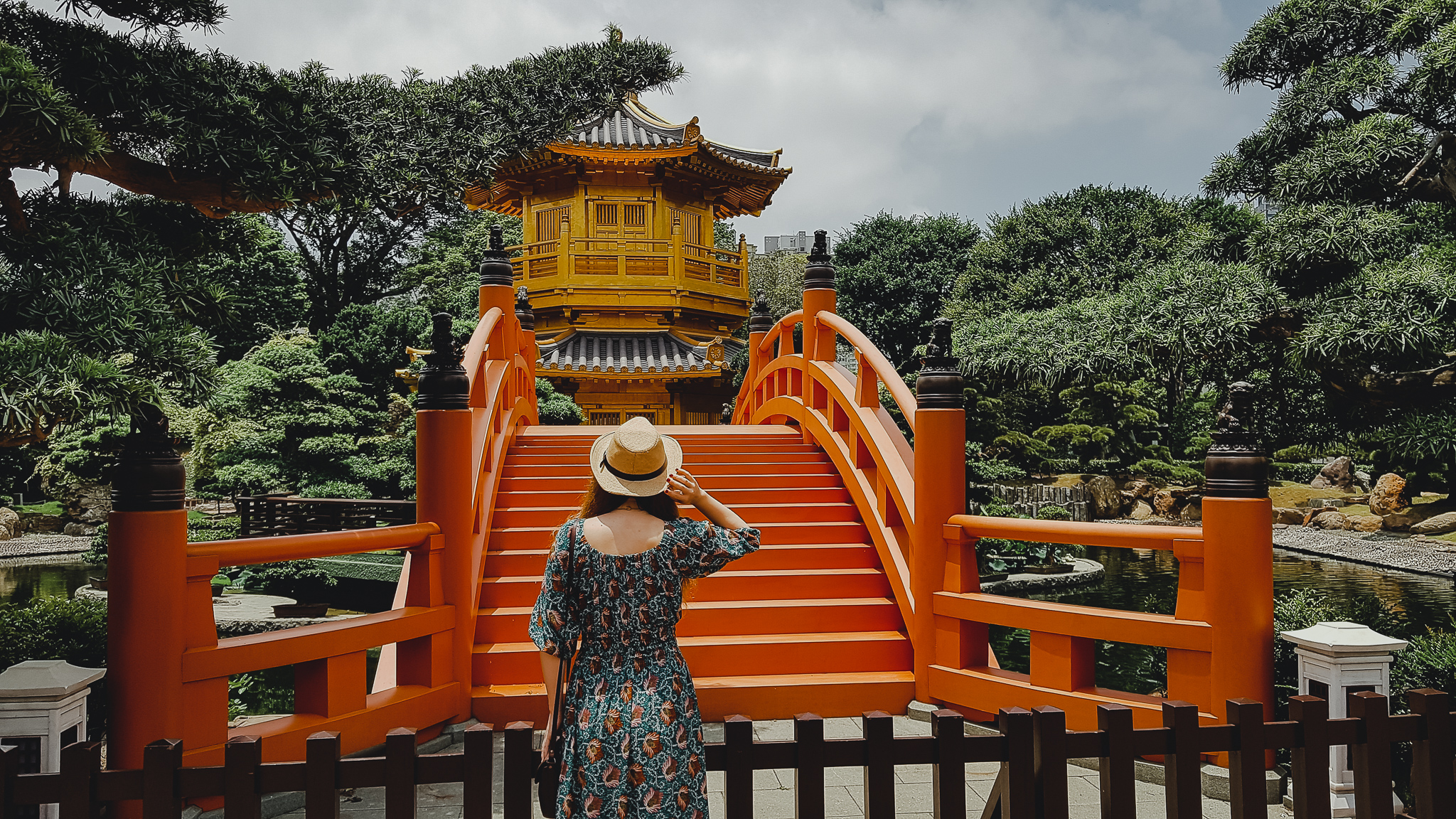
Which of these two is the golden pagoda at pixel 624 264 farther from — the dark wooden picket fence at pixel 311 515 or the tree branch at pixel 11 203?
the tree branch at pixel 11 203

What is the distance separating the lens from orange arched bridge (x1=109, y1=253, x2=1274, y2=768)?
3305mm

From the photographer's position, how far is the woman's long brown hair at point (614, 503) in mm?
2496

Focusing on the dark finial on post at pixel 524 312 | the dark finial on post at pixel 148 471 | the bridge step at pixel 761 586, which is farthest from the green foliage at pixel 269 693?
the dark finial on post at pixel 148 471

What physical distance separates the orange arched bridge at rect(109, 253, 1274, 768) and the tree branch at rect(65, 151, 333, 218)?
1328 millimetres

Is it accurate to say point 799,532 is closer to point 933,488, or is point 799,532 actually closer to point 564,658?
point 933,488

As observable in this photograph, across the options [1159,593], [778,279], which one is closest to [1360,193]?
[1159,593]

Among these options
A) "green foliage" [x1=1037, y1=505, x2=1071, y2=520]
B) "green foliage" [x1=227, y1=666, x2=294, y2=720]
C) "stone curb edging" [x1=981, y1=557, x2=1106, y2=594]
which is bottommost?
"green foliage" [x1=227, y1=666, x2=294, y2=720]

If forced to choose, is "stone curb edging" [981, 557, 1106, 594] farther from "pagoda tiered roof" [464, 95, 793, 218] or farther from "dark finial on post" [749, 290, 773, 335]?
"pagoda tiered roof" [464, 95, 793, 218]

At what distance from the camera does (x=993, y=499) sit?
1455 centimetres

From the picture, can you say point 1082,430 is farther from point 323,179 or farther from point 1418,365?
point 323,179

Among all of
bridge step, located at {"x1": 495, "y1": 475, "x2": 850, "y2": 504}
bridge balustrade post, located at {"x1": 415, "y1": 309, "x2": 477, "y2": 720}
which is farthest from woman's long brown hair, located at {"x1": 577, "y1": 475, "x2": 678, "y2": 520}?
bridge step, located at {"x1": 495, "y1": 475, "x2": 850, "y2": 504}

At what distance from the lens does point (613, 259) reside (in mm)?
15438

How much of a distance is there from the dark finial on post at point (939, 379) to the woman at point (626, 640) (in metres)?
2.44

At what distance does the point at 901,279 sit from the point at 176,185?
25.3 meters
